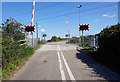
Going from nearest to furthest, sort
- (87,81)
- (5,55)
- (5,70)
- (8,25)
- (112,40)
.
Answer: (87,81) < (5,70) < (5,55) < (112,40) < (8,25)

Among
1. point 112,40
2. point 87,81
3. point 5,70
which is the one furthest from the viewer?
point 112,40

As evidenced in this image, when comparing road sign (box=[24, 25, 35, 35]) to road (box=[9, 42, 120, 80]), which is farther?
road sign (box=[24, 25, 35, 35])

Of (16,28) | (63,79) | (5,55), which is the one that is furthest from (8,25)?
(63,79)

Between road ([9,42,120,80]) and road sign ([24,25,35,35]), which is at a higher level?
road sign ([24,25,35,35])

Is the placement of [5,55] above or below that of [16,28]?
below

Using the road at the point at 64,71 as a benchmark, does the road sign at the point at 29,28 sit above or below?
above

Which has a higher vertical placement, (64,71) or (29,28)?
(29,28)

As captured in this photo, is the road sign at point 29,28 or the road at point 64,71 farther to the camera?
the road sign at point 29,28

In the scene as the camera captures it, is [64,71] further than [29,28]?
No

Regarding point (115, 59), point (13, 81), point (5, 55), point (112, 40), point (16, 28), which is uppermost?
point (16, 28)

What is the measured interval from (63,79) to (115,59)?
387cm

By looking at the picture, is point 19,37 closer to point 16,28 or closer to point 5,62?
point 16,28

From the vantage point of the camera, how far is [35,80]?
Result: 216 inches

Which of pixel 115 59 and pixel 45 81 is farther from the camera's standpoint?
pixel 115 59
